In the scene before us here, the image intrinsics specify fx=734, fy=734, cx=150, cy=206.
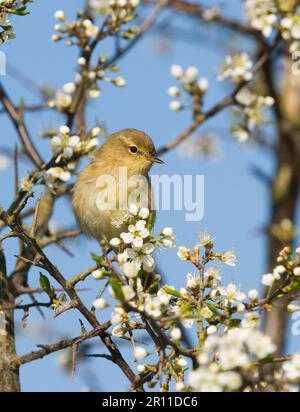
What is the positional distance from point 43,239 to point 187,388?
109 inches

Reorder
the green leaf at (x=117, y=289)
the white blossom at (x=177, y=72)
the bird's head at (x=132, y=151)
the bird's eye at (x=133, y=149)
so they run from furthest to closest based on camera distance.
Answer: the bird's eye at (x=133, y=149), the bird's head at (x=132, y=151), the white blossom at (x=177, y=72), the green leaf at (x=117, y=289)

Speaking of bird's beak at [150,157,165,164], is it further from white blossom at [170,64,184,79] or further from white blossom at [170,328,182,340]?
white blossom at [170,328,182,340]

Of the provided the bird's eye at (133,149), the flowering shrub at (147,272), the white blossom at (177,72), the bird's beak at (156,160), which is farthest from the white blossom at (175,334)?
the bird's eye at (133,149)

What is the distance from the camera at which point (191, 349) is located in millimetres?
3502

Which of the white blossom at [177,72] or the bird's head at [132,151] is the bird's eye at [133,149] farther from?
the white blossom at [177,72]

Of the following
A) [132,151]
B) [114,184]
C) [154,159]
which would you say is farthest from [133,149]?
[114,184]

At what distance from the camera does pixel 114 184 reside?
6855 millimetres

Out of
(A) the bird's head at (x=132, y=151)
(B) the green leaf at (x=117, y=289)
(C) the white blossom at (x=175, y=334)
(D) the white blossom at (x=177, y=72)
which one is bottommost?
(C) the white blossom at (x=175, y=334)

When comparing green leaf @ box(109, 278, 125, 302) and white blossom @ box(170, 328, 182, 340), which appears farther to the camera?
white blossom @ box(170, 328, 182, 340)

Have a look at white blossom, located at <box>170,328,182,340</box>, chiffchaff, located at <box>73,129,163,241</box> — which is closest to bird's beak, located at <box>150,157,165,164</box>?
chiffchaff, located at <box>73,129,163,241</box>

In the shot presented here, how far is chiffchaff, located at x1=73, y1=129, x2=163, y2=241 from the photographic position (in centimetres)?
648

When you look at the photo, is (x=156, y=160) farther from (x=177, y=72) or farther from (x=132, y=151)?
(x=177, y=72)

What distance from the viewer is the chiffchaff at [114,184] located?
648 cm
